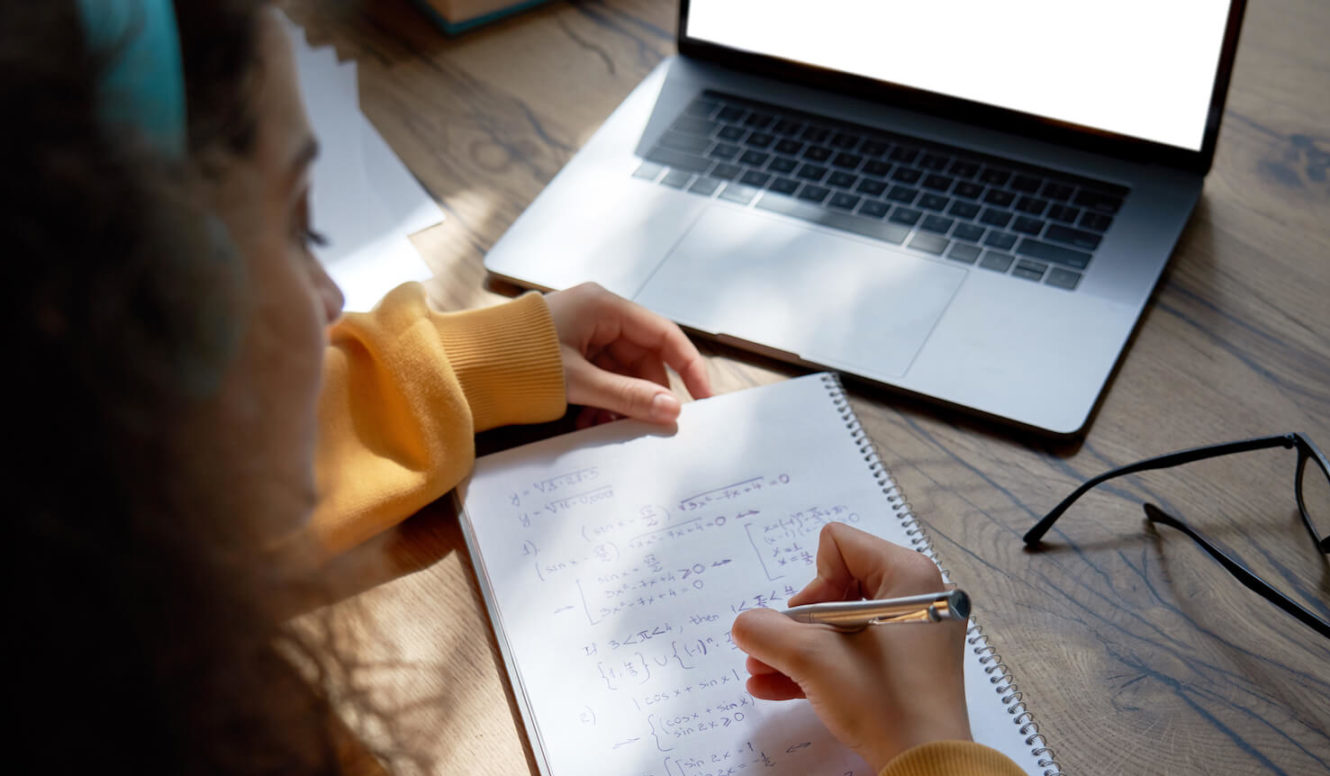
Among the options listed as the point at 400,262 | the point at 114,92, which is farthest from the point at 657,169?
the point at 114,92

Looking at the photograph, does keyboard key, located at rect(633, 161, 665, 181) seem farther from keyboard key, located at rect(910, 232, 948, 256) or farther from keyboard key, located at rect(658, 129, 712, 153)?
keyboard key, located at rect(910, 232, 948, 256)

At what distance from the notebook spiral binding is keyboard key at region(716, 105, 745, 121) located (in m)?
0.32

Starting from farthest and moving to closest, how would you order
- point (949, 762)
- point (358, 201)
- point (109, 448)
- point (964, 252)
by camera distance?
point (358, 201)
point (964, 252)
point (949, 762)
point (109, 448)

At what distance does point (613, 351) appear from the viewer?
0.81 meters

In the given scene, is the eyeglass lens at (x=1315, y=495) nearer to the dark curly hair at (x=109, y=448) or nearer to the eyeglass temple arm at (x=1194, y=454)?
the eyeglass temple arm at (x=1194, y=454)

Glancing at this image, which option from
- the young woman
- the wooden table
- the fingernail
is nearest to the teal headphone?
the young woman

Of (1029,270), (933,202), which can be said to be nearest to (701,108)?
(933,202)

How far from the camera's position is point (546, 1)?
1.19 metres

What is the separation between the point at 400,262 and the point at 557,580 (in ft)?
1.18

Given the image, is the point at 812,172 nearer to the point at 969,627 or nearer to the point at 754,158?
the point at 754,158

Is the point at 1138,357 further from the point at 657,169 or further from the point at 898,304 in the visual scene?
the point at 657,169

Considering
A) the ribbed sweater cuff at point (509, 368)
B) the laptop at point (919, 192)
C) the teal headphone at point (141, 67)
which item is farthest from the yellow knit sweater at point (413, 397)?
the teal headphone at point (141, 67)

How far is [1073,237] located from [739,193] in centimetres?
27

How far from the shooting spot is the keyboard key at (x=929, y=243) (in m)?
0.85
